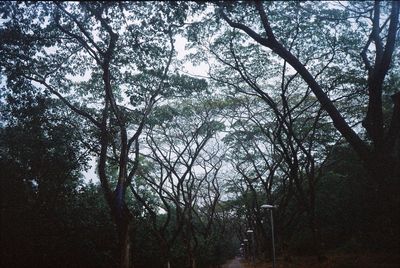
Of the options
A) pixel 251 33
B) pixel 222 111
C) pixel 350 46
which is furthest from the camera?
pixel 222 111

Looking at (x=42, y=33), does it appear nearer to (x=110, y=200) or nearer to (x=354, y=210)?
(x=110, y=200)

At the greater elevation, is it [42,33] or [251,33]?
[42,33]

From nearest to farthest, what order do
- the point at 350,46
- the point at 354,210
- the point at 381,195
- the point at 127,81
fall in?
the point at 381,195 < the point at 127,81 < the point at 350,46 < the point at 354,210

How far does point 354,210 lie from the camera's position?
107 ft

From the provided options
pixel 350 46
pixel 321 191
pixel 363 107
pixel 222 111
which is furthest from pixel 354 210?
pixel 350 46

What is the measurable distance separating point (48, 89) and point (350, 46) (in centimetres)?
1249

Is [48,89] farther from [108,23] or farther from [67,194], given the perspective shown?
[67,194]

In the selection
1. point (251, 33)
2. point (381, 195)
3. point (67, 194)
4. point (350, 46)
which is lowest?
point (381, 195)

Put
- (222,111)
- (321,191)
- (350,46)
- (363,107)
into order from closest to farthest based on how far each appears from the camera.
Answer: (350,46) < (363,107) < (222,111) < (321,191)

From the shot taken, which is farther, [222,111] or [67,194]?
[222,111]

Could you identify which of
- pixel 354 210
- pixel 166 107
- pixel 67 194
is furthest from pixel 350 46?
pixel 354 210

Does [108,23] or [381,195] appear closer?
[381,195]

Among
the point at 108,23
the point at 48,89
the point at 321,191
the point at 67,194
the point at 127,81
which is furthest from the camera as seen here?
the point at 321,191

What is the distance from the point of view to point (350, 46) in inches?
632
